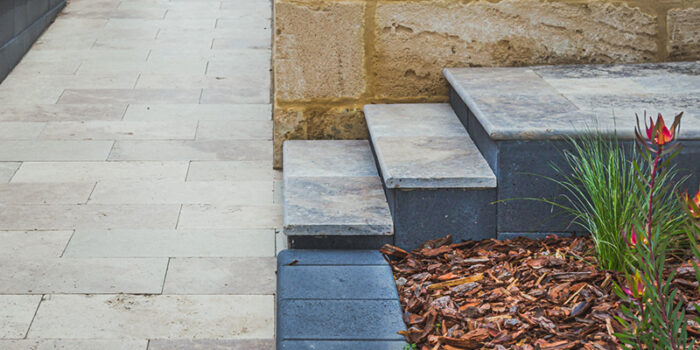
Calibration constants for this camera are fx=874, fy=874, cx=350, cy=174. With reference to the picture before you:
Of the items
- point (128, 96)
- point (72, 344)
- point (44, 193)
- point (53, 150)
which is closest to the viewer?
point (72, 344)

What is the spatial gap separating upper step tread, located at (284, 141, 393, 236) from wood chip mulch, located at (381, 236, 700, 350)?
197 mm

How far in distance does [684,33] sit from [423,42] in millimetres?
1482

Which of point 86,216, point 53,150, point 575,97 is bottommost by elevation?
point 86,216

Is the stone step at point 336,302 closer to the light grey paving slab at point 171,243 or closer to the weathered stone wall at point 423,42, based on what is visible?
the light grey paving slab at point 171,243

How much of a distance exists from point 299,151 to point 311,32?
66 centimetres

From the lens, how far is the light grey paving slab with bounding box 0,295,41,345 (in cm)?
335

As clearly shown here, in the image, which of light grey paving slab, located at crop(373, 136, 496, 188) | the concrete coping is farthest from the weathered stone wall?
light grey paving slab, located at crop(373, 136, 496, 188)

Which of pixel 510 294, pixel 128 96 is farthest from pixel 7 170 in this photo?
pixel 510 294

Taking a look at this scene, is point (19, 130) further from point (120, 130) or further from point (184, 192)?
point (184, 192)

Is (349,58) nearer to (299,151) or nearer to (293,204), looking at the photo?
(299,151)

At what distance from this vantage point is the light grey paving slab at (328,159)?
14.7 ft

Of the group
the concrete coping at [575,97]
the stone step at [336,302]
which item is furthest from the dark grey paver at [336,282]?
the concrete coping at [575,97]

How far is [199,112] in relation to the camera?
20.9 ft

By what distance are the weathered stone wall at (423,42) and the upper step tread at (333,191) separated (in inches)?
10.3
